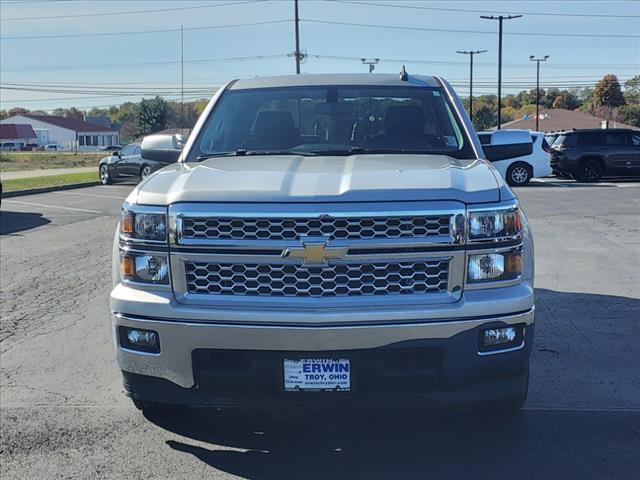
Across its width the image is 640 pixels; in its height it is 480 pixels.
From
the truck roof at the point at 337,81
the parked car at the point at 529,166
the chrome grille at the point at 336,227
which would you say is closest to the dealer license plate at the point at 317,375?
the chrome grille at the point at 336,227

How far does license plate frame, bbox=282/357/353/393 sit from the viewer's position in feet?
11.6

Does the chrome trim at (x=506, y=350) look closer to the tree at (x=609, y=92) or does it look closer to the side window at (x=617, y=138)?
the side window at (x=617, y=138)

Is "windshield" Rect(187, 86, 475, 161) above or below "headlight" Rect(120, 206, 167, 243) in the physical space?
above

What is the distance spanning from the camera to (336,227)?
3.50 m

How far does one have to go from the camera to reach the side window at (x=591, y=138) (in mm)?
24422

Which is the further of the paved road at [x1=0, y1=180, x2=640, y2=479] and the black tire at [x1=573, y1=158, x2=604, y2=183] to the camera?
the black tire at [x1=573, y1=158, x2=604, y2=183]

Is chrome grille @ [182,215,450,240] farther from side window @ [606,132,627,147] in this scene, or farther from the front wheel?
the front wheel

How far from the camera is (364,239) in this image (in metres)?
3.49

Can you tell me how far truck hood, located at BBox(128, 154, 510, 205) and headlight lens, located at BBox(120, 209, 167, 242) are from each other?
0.07m

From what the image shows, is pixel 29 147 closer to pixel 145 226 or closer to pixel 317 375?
pixel 145 226

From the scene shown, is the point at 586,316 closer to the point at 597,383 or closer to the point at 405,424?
the point at 597,383

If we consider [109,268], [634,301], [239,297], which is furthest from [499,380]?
[109,268]

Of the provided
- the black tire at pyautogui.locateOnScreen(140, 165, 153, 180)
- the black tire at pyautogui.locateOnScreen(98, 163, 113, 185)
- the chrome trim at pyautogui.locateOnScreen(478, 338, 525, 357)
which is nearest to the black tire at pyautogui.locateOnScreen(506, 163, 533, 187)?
the black tire at pyautogui.locateOnScreen(140, 165, 153, 180)

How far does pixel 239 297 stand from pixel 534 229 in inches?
387
